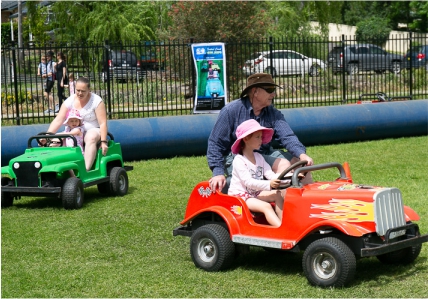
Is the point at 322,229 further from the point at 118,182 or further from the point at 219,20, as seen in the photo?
the point at 219,20

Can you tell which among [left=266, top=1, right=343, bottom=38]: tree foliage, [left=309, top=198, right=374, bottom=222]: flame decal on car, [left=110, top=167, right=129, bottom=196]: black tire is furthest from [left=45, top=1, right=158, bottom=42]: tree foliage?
[left=309, top=198, right=374, bottom=222]: flame decal on car

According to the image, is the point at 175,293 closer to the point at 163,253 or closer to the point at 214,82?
the point at 163,253

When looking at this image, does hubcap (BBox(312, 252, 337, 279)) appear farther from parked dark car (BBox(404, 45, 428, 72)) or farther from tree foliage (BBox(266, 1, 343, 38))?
tree foliage (BBox(266, 1, 343, 38))

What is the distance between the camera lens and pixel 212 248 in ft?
20.8

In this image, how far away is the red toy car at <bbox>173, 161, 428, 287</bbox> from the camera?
5.61 metres

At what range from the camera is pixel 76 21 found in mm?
32500

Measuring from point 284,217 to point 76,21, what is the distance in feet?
91.8

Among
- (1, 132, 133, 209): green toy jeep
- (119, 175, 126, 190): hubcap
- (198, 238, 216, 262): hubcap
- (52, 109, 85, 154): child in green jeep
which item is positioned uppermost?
(52, 109, 85, 154): child in green jeep

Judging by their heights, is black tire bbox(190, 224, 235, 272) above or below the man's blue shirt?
below

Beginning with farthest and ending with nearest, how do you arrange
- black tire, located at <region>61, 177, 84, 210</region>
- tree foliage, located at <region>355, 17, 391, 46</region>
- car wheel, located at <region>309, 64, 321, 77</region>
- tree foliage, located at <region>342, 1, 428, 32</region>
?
1. tree foliage, located at <region>342, 1, 428, 32</region>
2. tree foliage, located at <region>355, 17, 391, 46</region>
3. car wheel, located at <region>309, 64, 321, 77</region>
4. black tire, located at <region>61, 177, 84, 210</region>

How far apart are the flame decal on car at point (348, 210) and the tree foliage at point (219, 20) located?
18320 millimetres

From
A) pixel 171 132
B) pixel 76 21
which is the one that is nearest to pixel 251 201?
pixel 171 132

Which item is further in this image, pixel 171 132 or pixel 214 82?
pixel 214 82

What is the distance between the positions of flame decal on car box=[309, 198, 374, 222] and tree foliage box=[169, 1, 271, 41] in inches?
721
